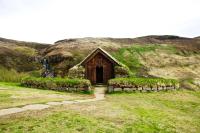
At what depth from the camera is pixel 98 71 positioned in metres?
38.3

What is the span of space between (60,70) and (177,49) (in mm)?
22075

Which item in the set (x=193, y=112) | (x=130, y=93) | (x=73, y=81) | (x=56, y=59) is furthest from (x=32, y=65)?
(x=193, y=112)

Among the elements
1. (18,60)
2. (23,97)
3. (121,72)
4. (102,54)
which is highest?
(102,54)

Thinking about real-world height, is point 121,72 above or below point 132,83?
above

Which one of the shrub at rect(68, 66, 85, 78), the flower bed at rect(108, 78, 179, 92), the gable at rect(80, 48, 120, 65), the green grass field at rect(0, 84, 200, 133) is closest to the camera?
the green grass field at rect(0, 84, 200, 133)

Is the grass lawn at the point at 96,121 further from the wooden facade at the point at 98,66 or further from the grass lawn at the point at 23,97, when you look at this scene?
the wooden facade at the point at 98,66

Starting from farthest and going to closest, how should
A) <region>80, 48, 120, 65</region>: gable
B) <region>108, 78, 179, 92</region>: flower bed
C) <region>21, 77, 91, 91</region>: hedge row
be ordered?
<region>80, 48, 120, 65</region>: gable, <region>108, 78, 179, 92</region>: flower bed, <region>21, 77, 91, 91</region>: hedge row

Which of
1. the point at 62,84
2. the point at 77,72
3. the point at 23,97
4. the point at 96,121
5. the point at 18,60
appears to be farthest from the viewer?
the point at 18,60

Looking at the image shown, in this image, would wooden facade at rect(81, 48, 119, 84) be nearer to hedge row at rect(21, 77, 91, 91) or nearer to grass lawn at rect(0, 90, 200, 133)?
hedge row at rect(21, 77, 91, 91)

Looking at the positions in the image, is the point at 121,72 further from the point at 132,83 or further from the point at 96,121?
the point at 96,121

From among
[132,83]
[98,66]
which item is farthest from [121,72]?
[132,83]

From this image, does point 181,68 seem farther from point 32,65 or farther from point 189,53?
point 32,65

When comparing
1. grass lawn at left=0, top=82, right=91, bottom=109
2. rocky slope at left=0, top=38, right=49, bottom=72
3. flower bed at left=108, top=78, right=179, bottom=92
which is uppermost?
rocky slope at left=0, top=38, right=49, bottom=72

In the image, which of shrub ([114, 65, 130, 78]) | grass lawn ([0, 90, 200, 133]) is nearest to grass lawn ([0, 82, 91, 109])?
grass lawn ([0, 90, 200, 133])
